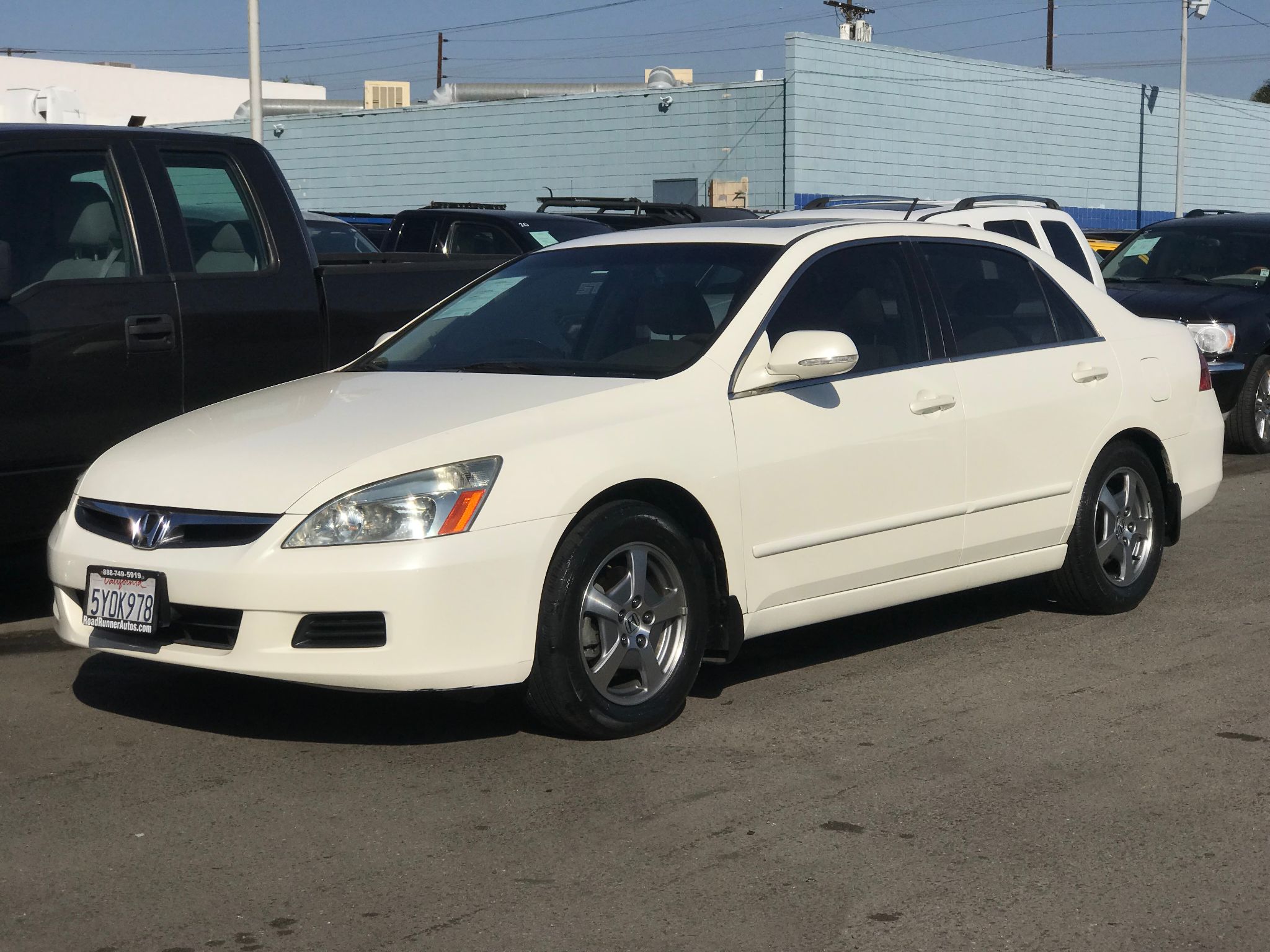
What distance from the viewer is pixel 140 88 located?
212 ft

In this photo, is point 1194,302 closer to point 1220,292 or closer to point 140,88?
point 1220,292

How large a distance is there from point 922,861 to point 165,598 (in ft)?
7.43

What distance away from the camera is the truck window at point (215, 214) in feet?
22.6

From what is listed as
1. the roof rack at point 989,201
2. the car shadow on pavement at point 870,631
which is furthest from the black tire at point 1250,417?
the car shadow on pavement at point 870,631

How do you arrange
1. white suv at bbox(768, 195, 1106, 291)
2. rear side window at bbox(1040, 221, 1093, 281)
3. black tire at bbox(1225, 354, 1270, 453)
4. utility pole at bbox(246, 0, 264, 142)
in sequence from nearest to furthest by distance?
white suv at bbox(768, 195, 1106, 291) < rear side window at bbox(1040, 221, 1093, 281) < black tire at bbox(1225, 354, 1270, 453) < utility pole at bbox(246, 0, 264, 142)

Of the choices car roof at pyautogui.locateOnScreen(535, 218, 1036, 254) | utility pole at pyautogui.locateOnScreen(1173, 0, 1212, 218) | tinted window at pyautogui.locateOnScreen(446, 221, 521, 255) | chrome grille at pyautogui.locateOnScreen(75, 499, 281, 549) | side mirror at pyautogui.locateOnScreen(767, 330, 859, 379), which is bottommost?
chrome grille at pyautogui.locateOnScreen(75, 499, 281, 549)

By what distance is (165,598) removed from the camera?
15.6 ft

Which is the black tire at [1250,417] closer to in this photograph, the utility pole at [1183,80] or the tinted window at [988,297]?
the tinted window at [988,297]

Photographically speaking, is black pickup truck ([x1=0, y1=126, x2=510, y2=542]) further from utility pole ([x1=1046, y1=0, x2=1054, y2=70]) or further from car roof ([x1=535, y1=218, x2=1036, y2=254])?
utility pole ([x1=1046, y1=0, x2=1054, y2=70])

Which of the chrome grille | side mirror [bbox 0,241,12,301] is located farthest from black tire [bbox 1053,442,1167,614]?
side mirror [bbox 0,241,12,301]

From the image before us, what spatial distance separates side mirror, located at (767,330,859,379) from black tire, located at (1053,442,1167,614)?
1748 millimetres

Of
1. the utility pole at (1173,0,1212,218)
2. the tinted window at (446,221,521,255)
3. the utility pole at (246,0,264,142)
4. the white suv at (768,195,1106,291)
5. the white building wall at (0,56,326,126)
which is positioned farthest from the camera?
the white building wall at (0,56,326,126)

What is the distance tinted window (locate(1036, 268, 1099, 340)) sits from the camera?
6719 millimetres

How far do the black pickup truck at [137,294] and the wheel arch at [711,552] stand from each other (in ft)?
7.89
